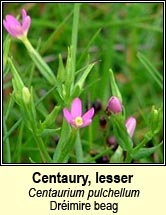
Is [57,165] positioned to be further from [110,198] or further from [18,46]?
[18,46]

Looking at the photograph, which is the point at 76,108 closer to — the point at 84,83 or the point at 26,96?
the point at 26,96

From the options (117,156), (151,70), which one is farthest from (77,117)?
(151,70)

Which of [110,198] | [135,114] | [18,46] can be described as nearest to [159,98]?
[135,114]

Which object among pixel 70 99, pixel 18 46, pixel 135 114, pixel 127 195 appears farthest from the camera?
pixel 18 46

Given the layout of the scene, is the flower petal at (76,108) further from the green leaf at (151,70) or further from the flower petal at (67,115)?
the green leaf at (151,70)

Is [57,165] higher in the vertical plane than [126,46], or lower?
lower

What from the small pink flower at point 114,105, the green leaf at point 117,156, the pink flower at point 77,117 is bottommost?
the green leaf at point 117,156

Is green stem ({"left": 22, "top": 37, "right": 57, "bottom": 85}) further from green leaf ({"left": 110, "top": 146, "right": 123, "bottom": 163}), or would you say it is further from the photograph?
green leaf ({"left": 110, "top": 146, "right": 123, "bottom": 163})

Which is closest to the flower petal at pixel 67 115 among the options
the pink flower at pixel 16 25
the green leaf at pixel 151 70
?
the pink flower at pixel 16 25
